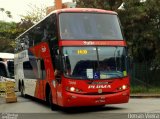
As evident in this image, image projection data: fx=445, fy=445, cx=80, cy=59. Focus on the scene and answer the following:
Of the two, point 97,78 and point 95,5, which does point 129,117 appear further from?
point 95,5

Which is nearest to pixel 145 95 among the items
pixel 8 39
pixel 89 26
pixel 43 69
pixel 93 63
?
pixel 43 69

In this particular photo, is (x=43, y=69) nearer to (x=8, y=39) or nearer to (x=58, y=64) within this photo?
(x=58, y=64)

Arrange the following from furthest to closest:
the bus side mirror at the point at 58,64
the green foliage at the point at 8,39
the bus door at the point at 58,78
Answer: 1. the green foliage at the point at 8,39
2. the bus door at the point at 58,78
3. the bus side mirror at the point at 58,64

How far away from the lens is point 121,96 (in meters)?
16.3

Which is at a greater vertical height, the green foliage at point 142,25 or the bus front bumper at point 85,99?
the green foliage at point 142,25

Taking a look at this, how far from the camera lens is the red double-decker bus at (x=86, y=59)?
1593cm

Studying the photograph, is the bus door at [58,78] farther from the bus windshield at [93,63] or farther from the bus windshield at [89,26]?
the bus windshield at [89,26]

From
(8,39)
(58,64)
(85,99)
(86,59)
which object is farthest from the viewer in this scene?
(8,39)

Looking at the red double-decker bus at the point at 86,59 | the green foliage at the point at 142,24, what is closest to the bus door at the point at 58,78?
the red double-decker bus at the point at 86,59

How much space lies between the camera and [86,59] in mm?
16141

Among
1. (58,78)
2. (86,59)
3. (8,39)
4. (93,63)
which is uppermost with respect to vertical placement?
(8,39)

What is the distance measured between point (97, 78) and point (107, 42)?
1458mm

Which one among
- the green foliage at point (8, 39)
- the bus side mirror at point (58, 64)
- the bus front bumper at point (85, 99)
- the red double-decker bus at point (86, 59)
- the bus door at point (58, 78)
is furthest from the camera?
the green foliage at point (8, 39)

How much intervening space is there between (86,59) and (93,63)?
0.30m
